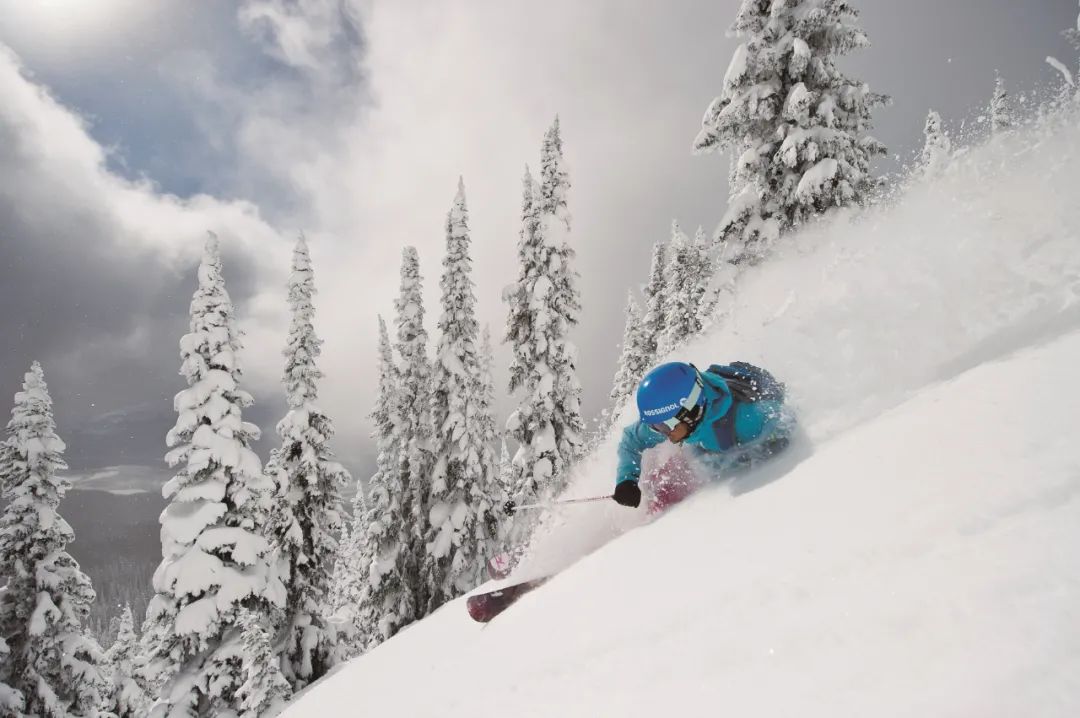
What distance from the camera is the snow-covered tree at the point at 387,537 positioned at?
2102 cm

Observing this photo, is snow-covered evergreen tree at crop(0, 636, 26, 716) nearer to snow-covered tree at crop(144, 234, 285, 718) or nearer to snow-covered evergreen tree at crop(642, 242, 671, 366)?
snow-covered tree at crop(144, 234, 285, 718)

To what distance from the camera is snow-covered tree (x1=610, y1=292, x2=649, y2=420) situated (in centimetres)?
3107

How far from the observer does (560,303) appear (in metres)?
19.5

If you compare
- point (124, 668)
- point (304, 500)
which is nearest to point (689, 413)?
point (304, 500)

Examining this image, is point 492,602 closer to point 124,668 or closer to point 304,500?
point 304,500

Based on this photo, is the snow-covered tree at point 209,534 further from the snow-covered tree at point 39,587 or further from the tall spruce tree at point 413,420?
the tall spruce tree at point 413,420

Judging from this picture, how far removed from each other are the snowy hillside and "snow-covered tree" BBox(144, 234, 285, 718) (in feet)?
33.6

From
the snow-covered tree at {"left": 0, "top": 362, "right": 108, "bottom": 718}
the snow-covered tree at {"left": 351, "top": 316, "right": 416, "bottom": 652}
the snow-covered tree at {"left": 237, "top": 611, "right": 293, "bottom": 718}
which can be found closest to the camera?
the snow-covered tree at {"left": 237, "top": 611, "right": 293, "bottom": 718}

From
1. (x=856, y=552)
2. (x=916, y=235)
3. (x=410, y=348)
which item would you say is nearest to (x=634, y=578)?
(x=856, y=552)

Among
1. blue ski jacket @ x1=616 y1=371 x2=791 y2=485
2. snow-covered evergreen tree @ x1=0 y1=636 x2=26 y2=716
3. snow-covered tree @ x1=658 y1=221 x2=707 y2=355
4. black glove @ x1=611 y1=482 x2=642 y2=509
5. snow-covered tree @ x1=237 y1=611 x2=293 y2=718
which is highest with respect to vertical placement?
snow-covered tree @ x1=658 y1=221 x2=707 y2=355

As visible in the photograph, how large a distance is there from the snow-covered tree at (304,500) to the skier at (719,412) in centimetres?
1767

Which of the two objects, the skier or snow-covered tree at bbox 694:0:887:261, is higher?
snow-covered tree at bbox 694:0:887:261

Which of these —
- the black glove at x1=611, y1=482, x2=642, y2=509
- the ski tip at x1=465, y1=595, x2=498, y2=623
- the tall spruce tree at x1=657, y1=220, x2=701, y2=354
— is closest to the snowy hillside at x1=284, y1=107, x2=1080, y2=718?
the ski tip at x1=465, y1=595, x2=498, y2=623

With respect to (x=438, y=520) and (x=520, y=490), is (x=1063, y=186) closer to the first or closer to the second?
(x=520, y=490)
